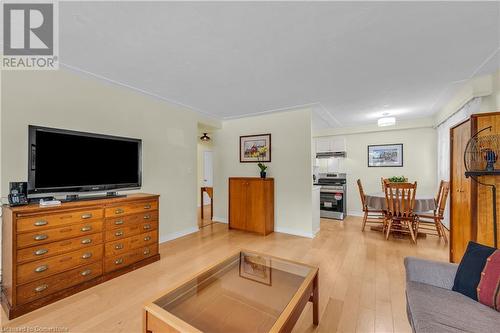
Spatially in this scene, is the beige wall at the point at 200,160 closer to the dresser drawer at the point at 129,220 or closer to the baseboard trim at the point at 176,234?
the baseboard trim at the point at 176,234

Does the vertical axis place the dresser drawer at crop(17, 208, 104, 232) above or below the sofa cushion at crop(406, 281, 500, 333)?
above

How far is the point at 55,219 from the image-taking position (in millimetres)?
1900

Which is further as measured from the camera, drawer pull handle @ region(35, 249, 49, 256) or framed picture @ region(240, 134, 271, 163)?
framed picture @ region(240, 134, 271, 163)

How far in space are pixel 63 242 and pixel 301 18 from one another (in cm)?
286

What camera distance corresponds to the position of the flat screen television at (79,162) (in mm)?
1975

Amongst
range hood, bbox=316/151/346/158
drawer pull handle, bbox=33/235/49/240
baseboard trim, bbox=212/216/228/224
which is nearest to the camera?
drawer pull handle, bbox=33/235/49/240

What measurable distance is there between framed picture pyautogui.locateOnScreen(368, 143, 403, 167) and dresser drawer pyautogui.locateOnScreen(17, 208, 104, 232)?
564 cm

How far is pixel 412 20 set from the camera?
1572mm

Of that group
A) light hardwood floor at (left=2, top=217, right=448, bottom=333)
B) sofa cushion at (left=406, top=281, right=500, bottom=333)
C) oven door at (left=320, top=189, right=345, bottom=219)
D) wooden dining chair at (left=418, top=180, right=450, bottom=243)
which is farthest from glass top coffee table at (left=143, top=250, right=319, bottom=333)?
oven door at (left=320, top=189, right=345, bottom=219)

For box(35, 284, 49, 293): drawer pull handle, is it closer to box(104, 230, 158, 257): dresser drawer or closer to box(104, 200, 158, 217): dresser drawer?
box(104, 230, 158, 257): dresser drawer

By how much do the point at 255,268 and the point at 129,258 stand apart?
1579mm

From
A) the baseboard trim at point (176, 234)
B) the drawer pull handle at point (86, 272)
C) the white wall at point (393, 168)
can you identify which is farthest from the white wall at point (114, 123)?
the white wall at point (393, 168)

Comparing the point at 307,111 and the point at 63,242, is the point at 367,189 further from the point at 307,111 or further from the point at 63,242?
the point at 63,242

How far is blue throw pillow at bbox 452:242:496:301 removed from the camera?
1328 millimetres
